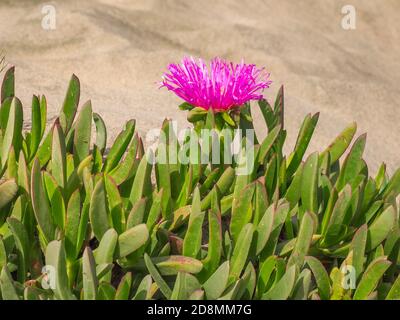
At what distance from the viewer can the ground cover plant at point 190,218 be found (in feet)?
5.10

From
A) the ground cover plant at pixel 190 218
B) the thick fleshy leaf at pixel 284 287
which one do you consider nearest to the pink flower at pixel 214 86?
the ground cover plant at pixel 190 218

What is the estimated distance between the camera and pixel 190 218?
5.45ft

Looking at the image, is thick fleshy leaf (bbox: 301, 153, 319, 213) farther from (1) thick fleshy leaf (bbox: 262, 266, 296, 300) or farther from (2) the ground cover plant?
(1) thick fleshy leaf (bbox: 262, 266, 296, 300)

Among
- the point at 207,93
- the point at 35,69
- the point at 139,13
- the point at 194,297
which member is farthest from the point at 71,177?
the point at 139,13

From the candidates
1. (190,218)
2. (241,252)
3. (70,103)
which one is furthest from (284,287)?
(70,103)

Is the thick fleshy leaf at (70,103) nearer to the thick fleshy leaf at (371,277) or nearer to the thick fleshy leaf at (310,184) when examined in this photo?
the thick fleshy leaf at (310,184)

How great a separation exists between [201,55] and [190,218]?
95.2 inches

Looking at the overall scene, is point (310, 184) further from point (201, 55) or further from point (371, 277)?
point (201, 55)

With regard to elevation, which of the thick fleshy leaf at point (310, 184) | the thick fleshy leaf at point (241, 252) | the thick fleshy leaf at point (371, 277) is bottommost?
the thick fleshy leaf at point (371, 277)

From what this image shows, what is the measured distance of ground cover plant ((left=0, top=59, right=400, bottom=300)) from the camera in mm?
1554

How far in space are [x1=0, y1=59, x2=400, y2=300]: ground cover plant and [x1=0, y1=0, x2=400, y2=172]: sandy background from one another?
79 centimetres

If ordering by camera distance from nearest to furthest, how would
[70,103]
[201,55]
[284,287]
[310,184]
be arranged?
[284,287], [310,184], [70,103], [201,55]

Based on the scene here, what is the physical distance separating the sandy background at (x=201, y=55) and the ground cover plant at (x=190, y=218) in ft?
2.58

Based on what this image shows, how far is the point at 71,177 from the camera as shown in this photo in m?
1.78
